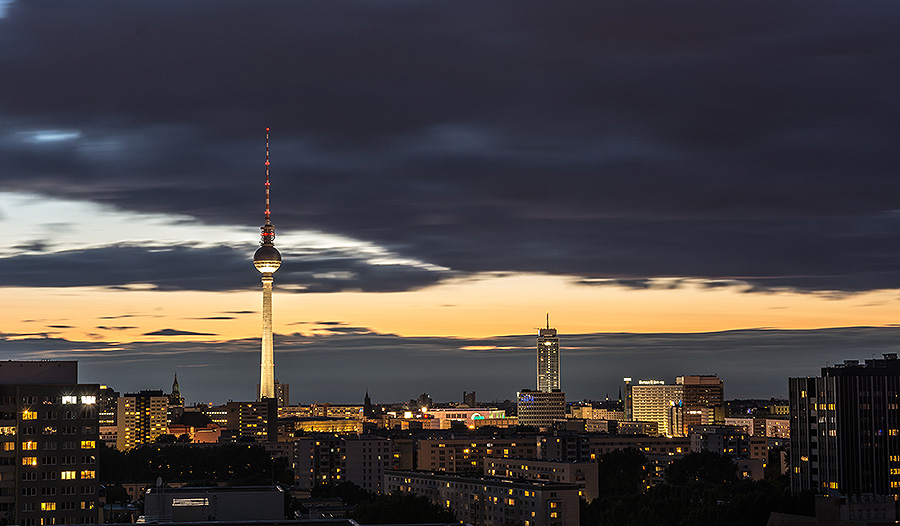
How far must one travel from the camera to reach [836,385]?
547 ft

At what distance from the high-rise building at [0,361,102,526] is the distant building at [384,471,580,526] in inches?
2351

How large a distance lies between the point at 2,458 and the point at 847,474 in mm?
100029

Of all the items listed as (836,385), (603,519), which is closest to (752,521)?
(603,519)

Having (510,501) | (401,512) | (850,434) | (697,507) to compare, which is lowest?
(510,501)

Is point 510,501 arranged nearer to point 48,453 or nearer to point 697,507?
point 697,507

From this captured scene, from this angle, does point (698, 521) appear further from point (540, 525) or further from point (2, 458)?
point (2, 458)

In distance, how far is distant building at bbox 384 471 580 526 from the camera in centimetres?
16888

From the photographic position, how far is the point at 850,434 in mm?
165250

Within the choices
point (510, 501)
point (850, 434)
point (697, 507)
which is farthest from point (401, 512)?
point (850, 434)

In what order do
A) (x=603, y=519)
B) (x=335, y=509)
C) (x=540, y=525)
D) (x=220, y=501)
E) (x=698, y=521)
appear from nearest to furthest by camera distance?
1. (x=220, y=501)
2. (x=698, y=521)
3. (x=603, y=519)
4. (x=540, y=525)
5. (x=335, y=509)

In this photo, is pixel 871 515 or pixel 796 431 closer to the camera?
pixel 871 515

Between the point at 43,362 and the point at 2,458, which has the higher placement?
the point at 43,362

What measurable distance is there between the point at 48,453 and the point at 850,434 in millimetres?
96739

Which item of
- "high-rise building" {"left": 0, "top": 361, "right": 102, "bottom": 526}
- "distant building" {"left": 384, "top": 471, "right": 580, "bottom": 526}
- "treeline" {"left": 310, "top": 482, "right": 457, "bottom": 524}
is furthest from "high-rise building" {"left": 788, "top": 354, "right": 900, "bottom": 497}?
"high-rise building" {"left": 0, "top": 361, "right": 102, "bottom": 526}
